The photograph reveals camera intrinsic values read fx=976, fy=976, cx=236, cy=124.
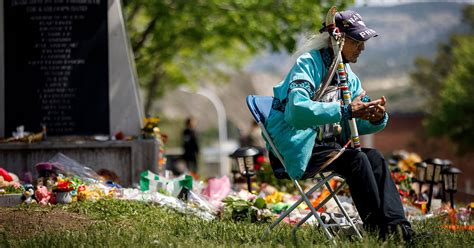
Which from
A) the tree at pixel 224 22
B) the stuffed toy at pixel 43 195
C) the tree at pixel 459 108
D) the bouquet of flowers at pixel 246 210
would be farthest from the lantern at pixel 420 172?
the tree at pixel 459 108

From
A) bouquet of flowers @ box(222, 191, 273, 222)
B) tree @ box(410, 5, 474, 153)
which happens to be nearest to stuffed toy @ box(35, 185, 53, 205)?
bouquet of flowers @ box(222, 191, 273, 222)

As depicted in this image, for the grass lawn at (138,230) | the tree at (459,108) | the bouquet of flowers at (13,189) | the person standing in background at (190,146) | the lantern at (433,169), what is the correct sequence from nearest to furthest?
the grass lawn at (138,230), the bouquet of flowers at (13,189), the lantern at (433,169), the person standing in background at (190,146), the tree at (459,108)

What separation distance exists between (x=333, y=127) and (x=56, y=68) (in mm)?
5577

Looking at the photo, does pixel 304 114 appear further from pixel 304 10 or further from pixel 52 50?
pixel 304 10

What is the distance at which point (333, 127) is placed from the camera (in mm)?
6867

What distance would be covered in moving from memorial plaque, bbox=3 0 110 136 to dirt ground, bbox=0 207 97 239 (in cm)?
336

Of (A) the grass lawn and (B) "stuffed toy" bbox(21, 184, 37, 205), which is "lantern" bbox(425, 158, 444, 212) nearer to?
(A) the grass lawn

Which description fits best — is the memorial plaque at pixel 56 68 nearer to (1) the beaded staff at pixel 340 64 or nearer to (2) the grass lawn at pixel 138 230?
(2) the grass lawn at pixel 138 230

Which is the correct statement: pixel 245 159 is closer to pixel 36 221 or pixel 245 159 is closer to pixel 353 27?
pixel 36 221

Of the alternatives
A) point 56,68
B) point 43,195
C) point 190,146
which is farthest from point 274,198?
point 190,146

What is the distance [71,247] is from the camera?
245 inches

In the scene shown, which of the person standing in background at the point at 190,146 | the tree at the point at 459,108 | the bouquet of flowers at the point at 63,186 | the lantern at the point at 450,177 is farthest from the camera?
the tree at the point at 459,108

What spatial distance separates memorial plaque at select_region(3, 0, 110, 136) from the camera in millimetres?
11633

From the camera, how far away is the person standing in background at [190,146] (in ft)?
73.4
